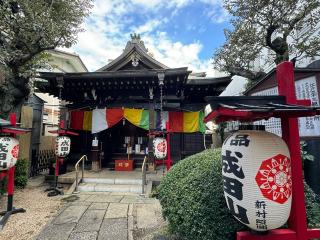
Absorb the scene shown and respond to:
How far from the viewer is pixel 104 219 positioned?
5.84 m

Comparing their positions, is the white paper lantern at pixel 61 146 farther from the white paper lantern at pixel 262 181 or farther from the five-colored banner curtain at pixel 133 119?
the white paper lantern at pixel 262 181

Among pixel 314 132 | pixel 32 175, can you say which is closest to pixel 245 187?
pixel 314 132

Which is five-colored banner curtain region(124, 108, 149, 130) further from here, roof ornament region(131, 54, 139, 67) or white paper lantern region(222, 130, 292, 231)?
white paper lantern region(222, 130, 292, 231)

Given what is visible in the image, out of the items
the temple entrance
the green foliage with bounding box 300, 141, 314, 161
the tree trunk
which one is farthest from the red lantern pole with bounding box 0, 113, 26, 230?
the green foliage with bounding box 300, 141, 314, 161

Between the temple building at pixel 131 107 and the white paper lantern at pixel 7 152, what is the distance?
5.06 m

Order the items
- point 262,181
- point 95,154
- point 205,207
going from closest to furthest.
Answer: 1. point 262,181
2. point 205,207
3. point 95,154

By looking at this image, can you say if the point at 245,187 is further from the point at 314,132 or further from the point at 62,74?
the point at 62,74

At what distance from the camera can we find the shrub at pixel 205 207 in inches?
114

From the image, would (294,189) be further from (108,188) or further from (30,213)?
(108,188)

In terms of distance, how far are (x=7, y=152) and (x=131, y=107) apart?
6.68m

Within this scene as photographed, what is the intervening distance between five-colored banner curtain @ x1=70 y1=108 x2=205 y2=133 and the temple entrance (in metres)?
1.05

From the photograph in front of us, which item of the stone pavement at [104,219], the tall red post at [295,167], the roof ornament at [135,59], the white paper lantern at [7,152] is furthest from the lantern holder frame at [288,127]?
the roof ornament at [135,59]

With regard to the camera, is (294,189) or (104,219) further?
(104,219)

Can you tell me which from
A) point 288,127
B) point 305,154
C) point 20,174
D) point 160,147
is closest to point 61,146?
point 20,174
